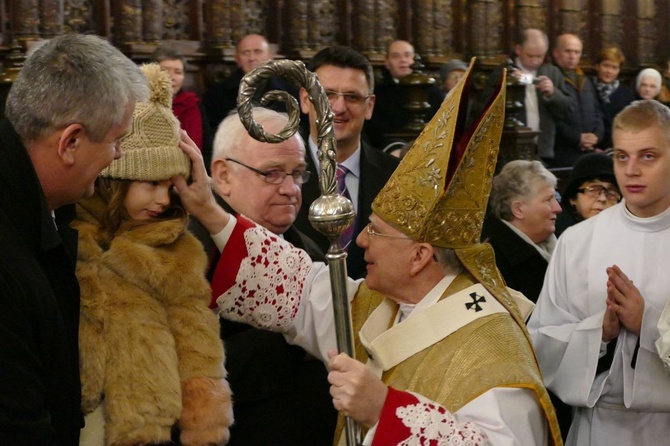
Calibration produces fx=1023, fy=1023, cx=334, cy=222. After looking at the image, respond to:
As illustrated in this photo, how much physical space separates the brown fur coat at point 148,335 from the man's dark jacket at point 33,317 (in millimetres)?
134

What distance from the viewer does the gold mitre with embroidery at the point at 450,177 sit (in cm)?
281

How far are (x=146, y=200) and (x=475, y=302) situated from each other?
95 cm

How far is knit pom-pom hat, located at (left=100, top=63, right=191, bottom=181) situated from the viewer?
2699 mm

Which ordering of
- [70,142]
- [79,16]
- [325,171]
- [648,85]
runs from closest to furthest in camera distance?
[70,142] → [325,171] → [79,16] → [648,85]

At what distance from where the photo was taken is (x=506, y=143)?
845 cm

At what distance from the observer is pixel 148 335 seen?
2.58m

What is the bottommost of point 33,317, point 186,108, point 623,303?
point 623,303

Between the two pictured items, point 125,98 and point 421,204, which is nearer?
point 125,98

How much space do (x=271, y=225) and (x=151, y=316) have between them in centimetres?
89

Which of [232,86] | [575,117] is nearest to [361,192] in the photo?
[232,86]

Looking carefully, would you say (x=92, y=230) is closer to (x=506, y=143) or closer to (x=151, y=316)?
(x=151, y=316)

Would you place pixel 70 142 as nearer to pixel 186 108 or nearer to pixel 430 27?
pixel 186 108

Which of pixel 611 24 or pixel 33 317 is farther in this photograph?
pixel 611 24

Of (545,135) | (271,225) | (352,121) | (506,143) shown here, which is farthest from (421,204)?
(545,135)
